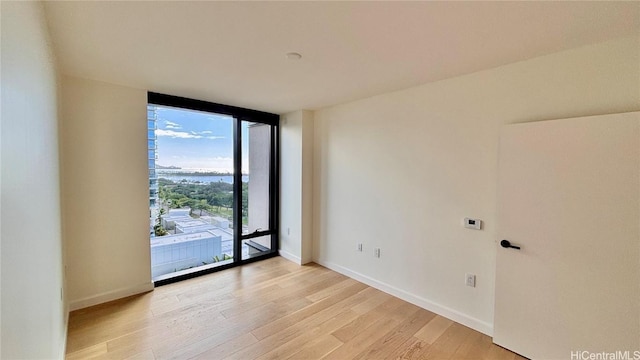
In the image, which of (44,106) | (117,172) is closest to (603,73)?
(44,106)

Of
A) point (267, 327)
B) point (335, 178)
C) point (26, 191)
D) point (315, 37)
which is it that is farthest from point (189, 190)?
point (315, 37)

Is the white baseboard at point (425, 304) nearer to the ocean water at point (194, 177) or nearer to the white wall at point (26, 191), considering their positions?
the ocean water at point (194, 177)

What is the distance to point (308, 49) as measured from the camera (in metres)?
1.97

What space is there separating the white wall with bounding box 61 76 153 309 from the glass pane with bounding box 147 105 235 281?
0.78 feet

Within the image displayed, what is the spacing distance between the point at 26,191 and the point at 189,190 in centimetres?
264

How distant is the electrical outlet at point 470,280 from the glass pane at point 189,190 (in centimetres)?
310

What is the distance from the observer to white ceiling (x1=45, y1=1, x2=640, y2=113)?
1.49 meters

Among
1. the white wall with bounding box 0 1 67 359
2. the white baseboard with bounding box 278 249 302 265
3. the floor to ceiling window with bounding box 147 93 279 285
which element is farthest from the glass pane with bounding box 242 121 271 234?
the white wall with bounding box 0 1 67 359

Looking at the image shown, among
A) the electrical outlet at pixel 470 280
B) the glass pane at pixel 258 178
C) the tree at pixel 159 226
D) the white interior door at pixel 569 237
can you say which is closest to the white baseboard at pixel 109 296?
the tree at pixel 159 226

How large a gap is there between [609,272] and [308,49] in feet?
8.64

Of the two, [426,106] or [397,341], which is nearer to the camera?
[397,341]

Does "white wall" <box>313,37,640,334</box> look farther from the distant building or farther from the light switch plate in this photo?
the distant building

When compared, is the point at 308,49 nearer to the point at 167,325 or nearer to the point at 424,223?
the point at 424,223

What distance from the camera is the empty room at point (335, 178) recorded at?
1.52 meters
